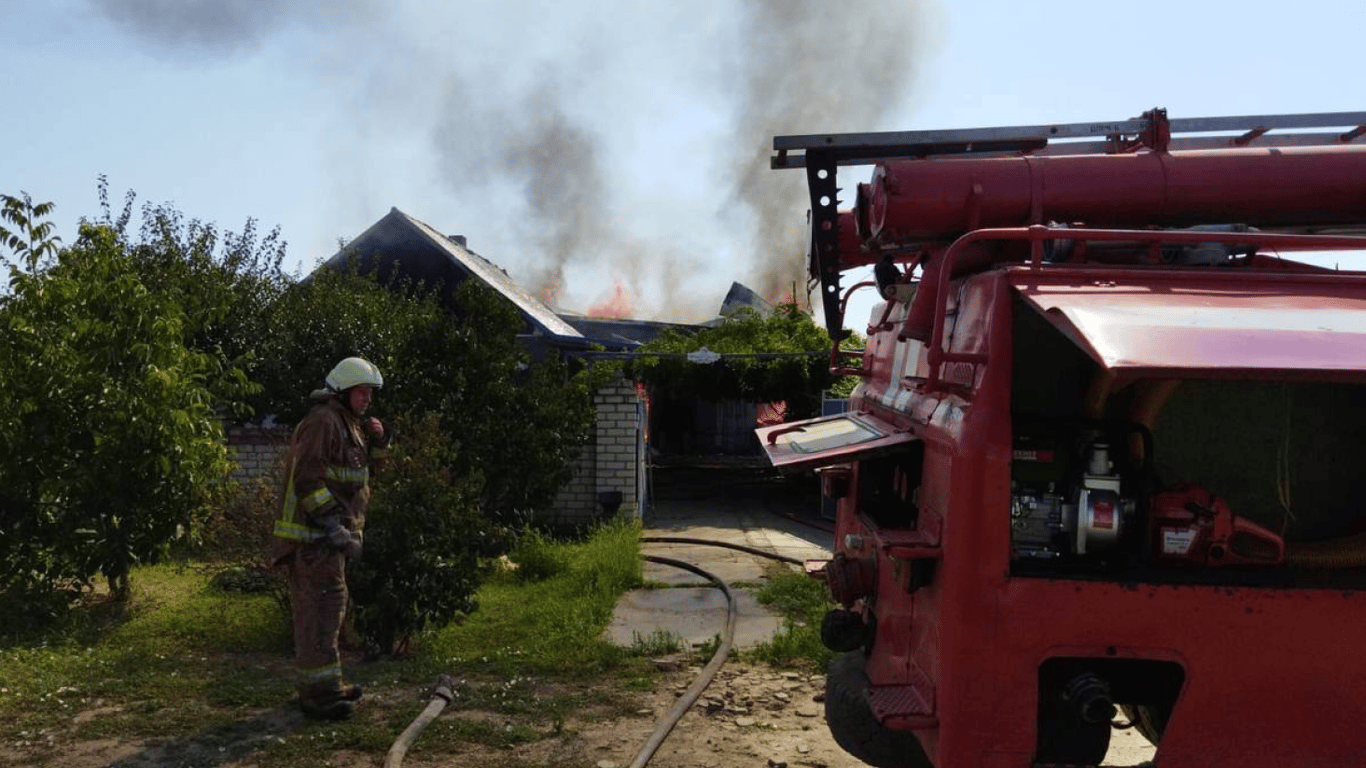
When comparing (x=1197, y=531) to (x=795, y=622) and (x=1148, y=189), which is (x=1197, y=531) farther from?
(x=795, y=622)

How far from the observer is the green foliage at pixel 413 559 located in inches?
280

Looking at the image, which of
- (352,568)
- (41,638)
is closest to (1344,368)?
(352,568)

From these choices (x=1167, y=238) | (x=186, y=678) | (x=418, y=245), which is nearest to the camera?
(x=1167, y=238)

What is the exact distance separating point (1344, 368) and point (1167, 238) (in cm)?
112

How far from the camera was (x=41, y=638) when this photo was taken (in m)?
7.55

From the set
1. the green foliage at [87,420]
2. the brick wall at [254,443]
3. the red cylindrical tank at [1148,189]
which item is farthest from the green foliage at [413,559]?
the brick wall at [254,443]

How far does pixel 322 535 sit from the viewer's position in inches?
240

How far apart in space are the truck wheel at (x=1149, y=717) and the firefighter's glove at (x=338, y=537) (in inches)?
152

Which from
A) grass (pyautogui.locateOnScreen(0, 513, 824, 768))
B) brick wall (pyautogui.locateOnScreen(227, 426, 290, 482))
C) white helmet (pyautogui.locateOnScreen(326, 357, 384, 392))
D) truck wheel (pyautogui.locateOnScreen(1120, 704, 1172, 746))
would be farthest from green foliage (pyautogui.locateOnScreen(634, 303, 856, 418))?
truck wheel (pyautogui.locateOnScreen(1120, 704, 1172, 746))

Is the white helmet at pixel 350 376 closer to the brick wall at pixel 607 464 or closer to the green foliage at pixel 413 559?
the green foliage at pixel 413 559

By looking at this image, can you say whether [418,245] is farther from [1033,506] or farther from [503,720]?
[1033,506]

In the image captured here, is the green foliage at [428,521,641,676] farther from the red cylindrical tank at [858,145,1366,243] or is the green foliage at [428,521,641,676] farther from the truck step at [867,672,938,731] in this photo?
the red cylindrical tank at [858,145,1366,243]

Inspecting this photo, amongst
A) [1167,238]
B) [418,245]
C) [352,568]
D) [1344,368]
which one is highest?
[418,245]

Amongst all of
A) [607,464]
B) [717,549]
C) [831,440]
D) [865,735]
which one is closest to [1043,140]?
[831,440]
